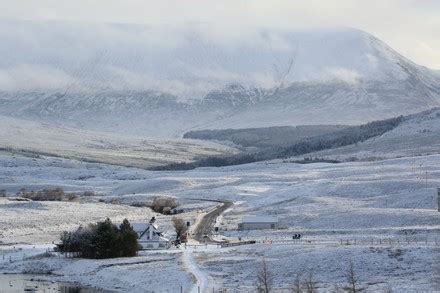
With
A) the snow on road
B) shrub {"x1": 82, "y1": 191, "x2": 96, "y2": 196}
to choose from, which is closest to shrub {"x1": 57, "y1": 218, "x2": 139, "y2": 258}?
the snow on road

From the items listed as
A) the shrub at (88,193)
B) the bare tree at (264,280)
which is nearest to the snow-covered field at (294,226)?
the bare tree at (264,280)

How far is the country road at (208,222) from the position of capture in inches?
4054

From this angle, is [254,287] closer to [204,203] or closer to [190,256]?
[190,256]

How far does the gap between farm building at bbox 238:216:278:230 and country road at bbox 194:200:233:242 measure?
11.5 ft

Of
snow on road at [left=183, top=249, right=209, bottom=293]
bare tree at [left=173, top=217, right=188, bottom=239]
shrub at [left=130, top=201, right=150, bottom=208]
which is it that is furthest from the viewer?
shrub at [left=130, top=201, right=150, bottom=208]

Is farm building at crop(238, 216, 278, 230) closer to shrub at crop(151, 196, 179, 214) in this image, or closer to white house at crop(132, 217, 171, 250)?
white house at crop(132, 217, 171, 250)

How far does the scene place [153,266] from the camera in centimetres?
7700

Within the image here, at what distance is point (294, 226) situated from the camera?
359 feet

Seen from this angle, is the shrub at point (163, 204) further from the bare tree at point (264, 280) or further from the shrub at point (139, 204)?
the bare tree at point (264, 280)

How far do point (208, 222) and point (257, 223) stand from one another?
29.0ft

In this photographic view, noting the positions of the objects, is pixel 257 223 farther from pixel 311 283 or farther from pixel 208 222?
pixel 311 283

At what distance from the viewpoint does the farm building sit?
109m

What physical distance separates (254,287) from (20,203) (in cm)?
6968

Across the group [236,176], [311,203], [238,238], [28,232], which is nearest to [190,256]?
[238,238]
